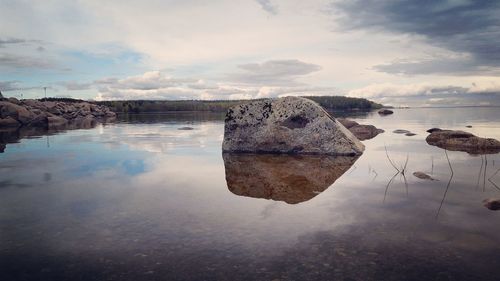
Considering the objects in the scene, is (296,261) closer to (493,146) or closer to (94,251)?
(94,251)

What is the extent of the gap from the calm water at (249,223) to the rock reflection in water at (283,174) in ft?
0.19

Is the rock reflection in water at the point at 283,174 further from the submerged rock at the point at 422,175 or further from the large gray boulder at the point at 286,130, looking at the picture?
the submerged rock at the point at 422,175

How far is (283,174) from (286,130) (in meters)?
4.93

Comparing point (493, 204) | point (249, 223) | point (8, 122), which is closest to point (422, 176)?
point (493, 204)

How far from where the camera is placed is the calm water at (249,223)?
4.91 m

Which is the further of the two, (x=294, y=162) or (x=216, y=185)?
(x=294, y=162)

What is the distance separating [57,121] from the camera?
44812 mm

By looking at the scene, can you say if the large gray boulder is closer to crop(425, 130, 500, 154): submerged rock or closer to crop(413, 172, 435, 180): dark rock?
crop(413, 172, 435, 180): dark rock

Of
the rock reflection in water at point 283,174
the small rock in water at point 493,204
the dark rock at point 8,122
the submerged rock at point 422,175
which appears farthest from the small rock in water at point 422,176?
the dark rock at point 8,122

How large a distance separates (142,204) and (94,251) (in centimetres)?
246

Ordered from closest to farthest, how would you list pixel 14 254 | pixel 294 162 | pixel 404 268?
pixel 404 268 → pixel 14 254 → pixel 294 162

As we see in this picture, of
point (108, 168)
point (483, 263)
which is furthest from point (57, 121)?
point (483, 263)

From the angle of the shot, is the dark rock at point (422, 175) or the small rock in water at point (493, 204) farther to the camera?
the dark rock at point (422, 175)

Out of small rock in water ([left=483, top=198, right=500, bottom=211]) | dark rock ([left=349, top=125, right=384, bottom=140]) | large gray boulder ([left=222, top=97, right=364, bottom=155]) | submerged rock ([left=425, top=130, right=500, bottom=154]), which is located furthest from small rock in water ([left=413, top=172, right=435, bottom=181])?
dark rock ([left=349, top=125, right=384, bottom=140])
